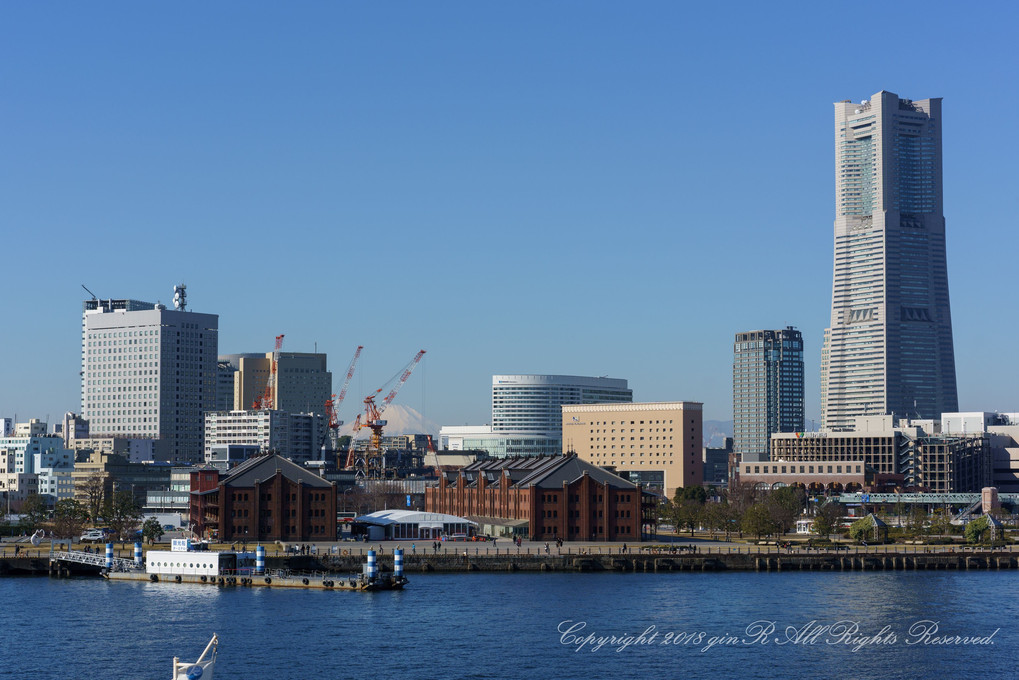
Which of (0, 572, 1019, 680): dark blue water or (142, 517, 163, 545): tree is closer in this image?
(0, 572, 1019, 680): dark blue water

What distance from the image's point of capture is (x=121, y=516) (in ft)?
581

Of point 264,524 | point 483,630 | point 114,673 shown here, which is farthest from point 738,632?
point 264,524

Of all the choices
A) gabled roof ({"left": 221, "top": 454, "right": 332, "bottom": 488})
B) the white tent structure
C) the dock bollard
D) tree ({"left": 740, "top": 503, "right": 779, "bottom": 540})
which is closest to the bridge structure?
the dock bollard

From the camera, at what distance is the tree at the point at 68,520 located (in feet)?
574

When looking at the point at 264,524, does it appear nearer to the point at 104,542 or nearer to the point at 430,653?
the point at 104,542

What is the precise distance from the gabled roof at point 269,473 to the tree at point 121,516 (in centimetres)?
1412

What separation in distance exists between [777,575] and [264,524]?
5709 centimetres

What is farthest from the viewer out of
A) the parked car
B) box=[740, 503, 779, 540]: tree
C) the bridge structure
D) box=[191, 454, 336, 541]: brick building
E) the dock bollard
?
box=[740, 503, 779, 540]: tree

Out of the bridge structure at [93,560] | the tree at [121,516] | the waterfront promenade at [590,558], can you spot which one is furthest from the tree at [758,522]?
the bridge structure at [93,560]

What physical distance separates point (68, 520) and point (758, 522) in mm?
83060

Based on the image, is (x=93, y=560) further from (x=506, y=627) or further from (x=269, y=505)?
(x=506, y=627)

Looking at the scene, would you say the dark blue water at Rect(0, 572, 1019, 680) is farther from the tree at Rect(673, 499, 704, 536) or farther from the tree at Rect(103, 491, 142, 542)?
the tree at Rect(673, 499, 704, 536)

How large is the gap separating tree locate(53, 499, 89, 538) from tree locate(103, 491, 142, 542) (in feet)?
10.5

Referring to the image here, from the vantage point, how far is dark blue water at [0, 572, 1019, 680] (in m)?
86.3
